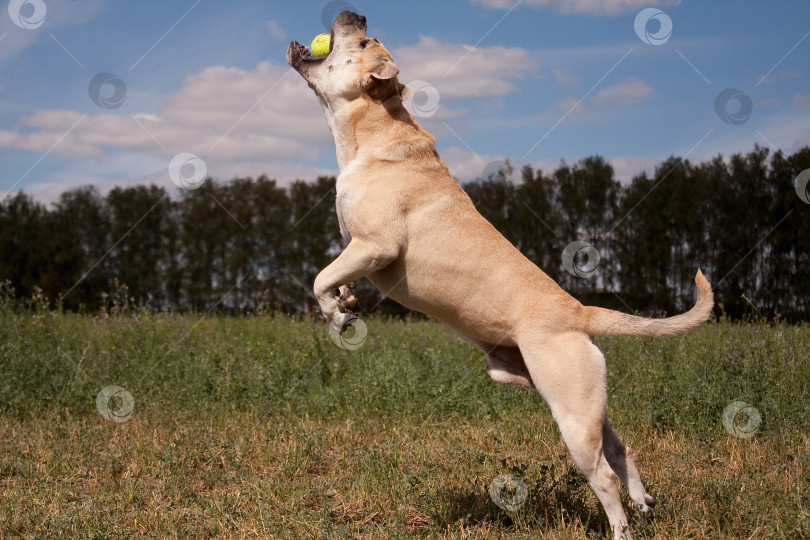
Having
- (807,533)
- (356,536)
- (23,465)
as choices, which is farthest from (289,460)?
(807,533)

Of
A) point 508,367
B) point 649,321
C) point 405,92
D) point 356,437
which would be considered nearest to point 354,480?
point 356,437

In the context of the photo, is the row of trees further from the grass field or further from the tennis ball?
the tennis ball

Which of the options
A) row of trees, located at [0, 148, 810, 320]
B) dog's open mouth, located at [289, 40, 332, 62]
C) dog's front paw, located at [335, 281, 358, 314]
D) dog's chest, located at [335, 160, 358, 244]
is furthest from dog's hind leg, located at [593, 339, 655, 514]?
row of trees, located at [0, 148, 810, 320]

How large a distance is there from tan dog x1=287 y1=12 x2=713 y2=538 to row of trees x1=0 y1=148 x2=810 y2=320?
26.4ft

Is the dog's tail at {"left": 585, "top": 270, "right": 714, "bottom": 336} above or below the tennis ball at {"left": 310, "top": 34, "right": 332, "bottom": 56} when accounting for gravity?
below

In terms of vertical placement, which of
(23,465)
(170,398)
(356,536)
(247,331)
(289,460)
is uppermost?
(247,331)

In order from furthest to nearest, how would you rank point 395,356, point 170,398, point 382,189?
point 395,356 → point 170,398 → point 382,189

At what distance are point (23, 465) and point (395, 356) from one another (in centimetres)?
414

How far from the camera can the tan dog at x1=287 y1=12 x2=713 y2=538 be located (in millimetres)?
3961

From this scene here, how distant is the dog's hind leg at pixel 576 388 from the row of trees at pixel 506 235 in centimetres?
889

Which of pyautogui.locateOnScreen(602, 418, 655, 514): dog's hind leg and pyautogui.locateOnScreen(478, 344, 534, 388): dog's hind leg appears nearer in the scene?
pyautogui.locateOnScreen(478, 344, 534, 388): dog's hind leg

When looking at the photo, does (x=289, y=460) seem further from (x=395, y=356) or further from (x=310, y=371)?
(x=395, y=356)

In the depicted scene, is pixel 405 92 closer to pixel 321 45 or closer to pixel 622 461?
pixel 321 45

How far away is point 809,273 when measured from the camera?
12.6m
